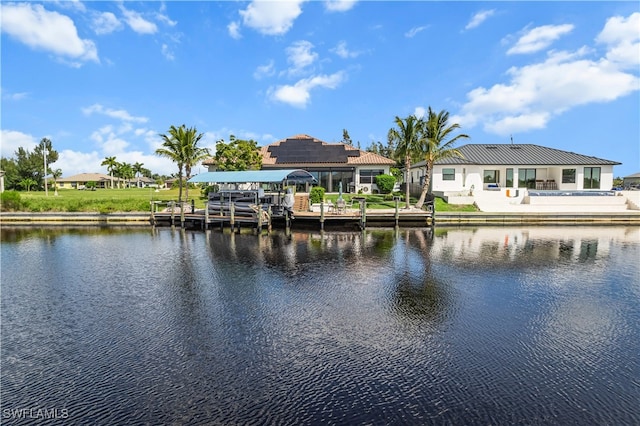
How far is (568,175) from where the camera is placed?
41594mm

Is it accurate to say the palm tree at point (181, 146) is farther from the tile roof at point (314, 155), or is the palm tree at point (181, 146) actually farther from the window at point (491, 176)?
the window at point (491, 176)

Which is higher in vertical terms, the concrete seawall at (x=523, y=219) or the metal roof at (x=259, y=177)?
the metal roof at (x=259, y=177)

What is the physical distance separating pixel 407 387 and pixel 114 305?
31.3 ft

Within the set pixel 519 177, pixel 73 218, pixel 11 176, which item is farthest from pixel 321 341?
pixel 11 176

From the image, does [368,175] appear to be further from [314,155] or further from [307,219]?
[307,219]

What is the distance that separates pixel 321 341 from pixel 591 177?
44290mm

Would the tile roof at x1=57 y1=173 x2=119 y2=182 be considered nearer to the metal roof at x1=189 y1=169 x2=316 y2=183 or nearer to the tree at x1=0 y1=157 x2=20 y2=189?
the tree at x1=0 y1=157 x2=20 y2=189

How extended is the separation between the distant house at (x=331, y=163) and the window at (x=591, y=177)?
2094 centimetres

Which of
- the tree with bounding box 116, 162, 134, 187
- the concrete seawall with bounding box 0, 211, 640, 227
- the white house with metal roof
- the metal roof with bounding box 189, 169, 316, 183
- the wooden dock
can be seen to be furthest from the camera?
the tree with bounding box 116, 162, 134, 187

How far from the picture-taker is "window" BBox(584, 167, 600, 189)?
41062 millimetres

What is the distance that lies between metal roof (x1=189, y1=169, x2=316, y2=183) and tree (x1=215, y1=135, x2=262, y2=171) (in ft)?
27.6

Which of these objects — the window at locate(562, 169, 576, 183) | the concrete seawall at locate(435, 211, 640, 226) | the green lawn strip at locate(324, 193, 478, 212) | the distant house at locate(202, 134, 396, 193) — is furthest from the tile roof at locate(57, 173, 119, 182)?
the window at locate(562, 169, 576, 183)

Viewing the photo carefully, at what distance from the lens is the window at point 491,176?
1639 inches

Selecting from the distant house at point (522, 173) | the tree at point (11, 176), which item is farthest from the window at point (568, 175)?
the tree at point (11, 176)
